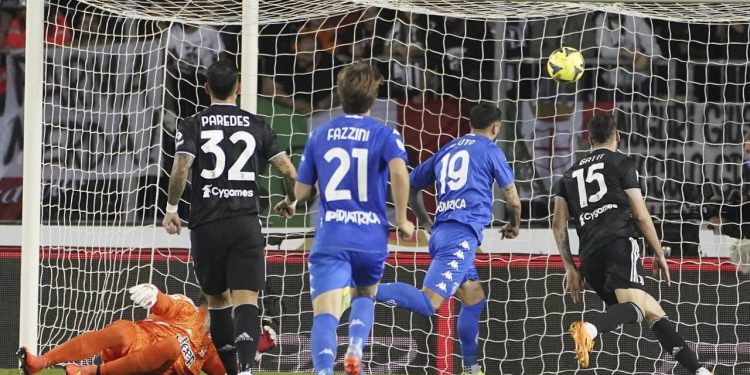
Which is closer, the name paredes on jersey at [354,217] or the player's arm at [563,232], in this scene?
the name paredes on jersey at [354,217]

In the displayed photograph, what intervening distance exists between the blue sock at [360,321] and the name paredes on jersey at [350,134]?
2.61 feet

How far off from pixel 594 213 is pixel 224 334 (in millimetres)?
2411

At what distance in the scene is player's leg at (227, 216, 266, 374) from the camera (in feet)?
23.0

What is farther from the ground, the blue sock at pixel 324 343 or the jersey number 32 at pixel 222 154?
the jersey number 32 at pixel 222 154

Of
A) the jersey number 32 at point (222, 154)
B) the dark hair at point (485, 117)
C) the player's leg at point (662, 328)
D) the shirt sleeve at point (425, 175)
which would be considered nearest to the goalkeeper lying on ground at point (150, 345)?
the jersey number 32 at point (222, 154)

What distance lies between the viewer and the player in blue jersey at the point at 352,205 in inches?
241

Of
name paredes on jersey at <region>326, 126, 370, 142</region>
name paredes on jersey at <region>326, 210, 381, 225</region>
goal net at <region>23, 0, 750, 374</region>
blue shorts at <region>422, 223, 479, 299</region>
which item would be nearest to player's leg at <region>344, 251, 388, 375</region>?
name paredes on jersey at <region>326, 210, 381, 225</region>

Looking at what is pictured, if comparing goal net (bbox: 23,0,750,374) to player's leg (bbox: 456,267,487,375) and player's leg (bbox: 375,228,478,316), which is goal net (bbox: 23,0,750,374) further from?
player's leg (bbox: 375,228,478,316)

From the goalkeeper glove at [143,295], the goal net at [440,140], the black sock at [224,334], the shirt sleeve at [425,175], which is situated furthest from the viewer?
the goal net at [440,140]

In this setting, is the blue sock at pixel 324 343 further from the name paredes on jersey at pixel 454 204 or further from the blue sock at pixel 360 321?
the name paredes on jersey at pixel 454 204

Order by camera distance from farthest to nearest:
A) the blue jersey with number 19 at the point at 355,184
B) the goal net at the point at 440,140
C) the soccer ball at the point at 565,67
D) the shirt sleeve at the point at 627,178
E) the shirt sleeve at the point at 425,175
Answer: the goal net at the point at 440,140 < the soccer ball at the point at 565,67 < the shirt sleeve at the point at 425,175 < the shirt sleeve at the point at 627,178 < the blue jersey with number 19 at the point at 355,184

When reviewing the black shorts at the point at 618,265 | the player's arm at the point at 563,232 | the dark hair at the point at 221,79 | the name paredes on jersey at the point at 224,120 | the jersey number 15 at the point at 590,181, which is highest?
the dark hair at the point at 221,79

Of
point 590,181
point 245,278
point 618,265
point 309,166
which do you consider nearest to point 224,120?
point 245,278

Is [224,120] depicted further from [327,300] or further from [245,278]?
[327,300]
